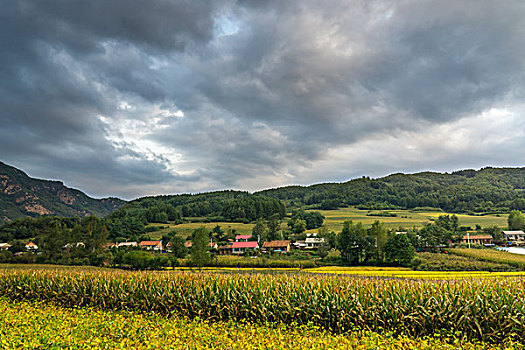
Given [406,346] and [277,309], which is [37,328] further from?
[406,346]

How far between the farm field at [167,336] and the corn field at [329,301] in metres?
0.66

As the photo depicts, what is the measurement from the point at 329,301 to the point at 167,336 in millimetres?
5630

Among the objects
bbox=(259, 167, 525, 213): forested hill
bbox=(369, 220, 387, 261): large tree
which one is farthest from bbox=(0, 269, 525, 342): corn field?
bbox=(259, 167, 525, 213): forested hill

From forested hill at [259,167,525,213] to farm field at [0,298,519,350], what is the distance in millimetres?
132207

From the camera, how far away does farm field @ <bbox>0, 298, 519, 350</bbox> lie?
8.38m

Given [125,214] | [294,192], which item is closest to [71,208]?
[125,214]

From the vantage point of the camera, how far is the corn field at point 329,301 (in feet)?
33.7

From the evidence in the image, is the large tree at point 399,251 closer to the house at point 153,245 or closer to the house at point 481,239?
the house at point 481,239

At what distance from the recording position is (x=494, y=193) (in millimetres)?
133875

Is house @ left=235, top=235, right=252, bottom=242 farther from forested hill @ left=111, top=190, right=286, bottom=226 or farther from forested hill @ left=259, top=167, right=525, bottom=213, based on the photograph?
forested hill @ left=259, top=167, right=525, bottom=213

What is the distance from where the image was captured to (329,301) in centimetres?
1145

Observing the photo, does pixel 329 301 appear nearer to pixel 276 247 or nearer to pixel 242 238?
pixel 276 247

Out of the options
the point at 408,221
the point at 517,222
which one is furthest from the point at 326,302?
the point at 517,222

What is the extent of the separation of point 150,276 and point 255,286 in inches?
234
